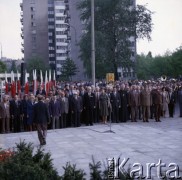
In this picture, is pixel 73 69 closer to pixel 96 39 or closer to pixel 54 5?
pixel 96 39

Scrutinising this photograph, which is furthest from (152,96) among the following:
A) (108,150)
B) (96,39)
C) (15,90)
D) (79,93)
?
(96,39)

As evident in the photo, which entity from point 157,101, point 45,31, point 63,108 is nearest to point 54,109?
point 63,108

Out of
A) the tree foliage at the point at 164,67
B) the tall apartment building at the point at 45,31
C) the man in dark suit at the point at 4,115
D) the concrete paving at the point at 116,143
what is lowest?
the concrete paving at the point at 116,143

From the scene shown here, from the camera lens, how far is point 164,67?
76.9m

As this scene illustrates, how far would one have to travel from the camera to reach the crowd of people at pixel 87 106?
62.1 feet

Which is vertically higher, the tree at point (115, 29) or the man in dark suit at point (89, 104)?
the tree at point (115, 29)

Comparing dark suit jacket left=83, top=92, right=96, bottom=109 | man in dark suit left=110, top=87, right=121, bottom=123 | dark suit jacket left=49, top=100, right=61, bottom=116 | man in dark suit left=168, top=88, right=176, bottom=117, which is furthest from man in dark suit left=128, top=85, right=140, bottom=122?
dark suit jacket left=49, top=100, right=61, bottom=116

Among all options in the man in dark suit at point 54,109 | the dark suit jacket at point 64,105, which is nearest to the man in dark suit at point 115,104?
the dark suit jacket at point 64,105

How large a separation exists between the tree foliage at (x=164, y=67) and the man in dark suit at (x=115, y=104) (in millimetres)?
29469

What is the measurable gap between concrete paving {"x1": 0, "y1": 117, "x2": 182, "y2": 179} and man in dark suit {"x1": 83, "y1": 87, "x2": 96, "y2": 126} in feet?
4.85

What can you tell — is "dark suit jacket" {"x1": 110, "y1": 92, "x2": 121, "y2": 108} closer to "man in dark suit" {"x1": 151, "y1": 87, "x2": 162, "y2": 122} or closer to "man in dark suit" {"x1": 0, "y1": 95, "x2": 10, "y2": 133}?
"man in dark suit" {"x1": 151, "y1": 87, "x2": 162, "y2": 122}

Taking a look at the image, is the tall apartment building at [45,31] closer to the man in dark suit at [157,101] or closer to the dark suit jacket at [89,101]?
the man in dark suit at [157,101]

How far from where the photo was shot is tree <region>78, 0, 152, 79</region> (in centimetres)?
4675

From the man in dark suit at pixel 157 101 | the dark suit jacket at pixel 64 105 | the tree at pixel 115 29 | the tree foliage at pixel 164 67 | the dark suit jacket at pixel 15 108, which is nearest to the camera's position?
the dark suit jacket at pixel 15 108
